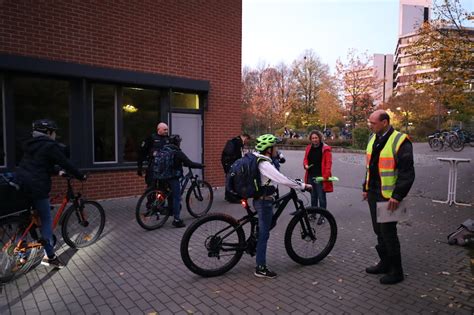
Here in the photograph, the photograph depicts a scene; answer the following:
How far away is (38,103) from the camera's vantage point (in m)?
7.93

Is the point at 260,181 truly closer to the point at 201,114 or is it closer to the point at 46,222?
the point at 46,222

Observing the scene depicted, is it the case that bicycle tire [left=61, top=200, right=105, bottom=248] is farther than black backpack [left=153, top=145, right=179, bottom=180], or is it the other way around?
black backpack [left=153, top=145, right=179, bottom=180]

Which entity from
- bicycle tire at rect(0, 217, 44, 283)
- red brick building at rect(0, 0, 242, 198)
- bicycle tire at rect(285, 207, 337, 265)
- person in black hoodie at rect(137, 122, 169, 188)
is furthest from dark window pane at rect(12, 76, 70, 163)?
bicycle tire at rect(285, 207, 337, 265)

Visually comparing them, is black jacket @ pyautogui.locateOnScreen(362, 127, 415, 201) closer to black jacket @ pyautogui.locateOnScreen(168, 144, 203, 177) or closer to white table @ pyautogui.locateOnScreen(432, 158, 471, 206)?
black jacket @ pyautogui.locateOnScreen(168, 144, 203, 177)

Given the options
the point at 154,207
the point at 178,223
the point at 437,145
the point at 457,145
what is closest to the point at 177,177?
the point at 154,207

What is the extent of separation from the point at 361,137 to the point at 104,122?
66.5 ft

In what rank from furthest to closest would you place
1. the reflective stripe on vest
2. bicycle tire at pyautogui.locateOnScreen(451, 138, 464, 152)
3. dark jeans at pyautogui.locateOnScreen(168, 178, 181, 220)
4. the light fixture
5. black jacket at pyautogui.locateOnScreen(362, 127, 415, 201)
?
1. bicycle tire at pyautogui.locateOnScreen(451, 138, 464, 152)
2. the light fixture
3. dark jeans at pyautogui.locateOnScreen(168, 178, 181, 220)
4. the reflective stripe on vest
5. black jacket at pyautogui.locateOnScreen(362, 127, 415, 201)

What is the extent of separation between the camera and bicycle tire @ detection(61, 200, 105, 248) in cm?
528

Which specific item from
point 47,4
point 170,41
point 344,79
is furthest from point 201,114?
point 344,79

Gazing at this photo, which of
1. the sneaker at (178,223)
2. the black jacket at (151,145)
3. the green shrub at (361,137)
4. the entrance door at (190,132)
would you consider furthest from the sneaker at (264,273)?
the green shrub at (361,137)

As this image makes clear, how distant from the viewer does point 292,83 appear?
40.6 meters

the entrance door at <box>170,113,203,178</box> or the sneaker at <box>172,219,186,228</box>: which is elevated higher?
the entrance door at <box>170,113,203,178</box>

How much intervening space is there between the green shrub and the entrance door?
17.4m

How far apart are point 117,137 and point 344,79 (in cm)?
2735
